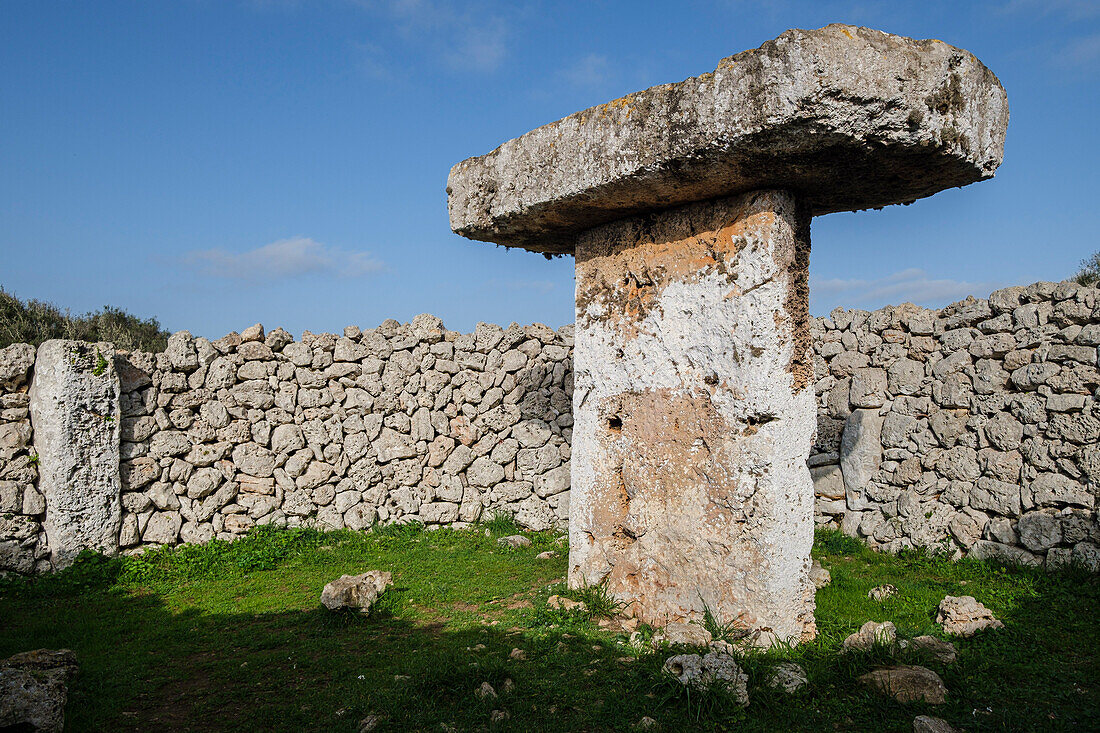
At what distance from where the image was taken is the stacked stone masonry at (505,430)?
6.09m

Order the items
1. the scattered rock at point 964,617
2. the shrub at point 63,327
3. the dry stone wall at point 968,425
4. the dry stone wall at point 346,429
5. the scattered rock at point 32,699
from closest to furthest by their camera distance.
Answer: the scattered rock at point 32,699 < the scattered rock at point 964,617 < the dry stone wall at point 968,425 < the dry stone wall at point 346,429 < the shrub at point 63,327

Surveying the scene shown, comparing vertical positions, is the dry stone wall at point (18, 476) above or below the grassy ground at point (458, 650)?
above

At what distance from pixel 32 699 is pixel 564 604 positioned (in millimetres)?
2958

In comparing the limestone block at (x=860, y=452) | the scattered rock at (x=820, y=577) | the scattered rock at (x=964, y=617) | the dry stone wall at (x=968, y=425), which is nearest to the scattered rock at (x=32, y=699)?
the scattered rock at (x=820, y=577)

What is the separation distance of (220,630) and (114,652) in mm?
658

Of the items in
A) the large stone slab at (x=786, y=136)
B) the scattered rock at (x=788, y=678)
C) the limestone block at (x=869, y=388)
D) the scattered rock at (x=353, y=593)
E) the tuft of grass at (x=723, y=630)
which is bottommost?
the scattered rock at (x=353, y=593)

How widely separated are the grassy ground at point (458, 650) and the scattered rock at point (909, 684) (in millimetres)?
58

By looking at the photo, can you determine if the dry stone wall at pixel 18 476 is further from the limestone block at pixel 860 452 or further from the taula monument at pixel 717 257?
the limestone block at pixel 860 452

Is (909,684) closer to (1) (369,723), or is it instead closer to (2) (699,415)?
(2) (699,415)

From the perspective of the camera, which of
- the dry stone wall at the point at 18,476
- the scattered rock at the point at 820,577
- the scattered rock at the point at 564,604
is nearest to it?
the scattered rock at the point at 564,604

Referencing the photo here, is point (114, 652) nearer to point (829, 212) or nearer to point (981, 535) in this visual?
point (829, 212)

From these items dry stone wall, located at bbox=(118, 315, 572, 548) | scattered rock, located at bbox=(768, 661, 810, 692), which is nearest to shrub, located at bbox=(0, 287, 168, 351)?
dry stone wall, located at bbox=(118, 315, 572, 548)

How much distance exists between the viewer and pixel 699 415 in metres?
4.21

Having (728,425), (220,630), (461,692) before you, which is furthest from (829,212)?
(220,630)
